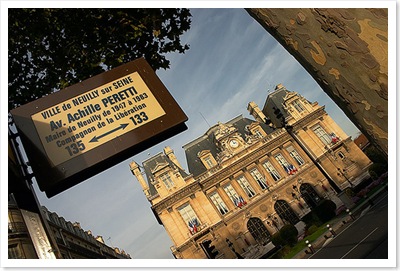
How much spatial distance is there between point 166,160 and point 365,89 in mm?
31012

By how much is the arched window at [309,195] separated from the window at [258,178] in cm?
407

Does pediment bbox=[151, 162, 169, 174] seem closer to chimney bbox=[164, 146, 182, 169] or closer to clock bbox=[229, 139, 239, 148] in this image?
chimney bbox=[164, 146, 182, 169]

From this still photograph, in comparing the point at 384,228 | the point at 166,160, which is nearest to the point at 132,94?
the point at 384,228

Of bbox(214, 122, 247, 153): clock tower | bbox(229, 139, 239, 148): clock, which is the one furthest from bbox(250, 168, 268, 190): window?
bbox(229, 139, 239, 148): clock

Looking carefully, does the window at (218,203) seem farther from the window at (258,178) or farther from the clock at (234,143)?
the clock at (234,143)

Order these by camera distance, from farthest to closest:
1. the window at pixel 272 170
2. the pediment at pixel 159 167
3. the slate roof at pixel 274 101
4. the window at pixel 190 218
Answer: the slate roof at pixel 274 101, the window at pixel 272 170, the pediment at pixel 159 167, the window at pixel 190 218

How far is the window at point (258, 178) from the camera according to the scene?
29833 millimetres

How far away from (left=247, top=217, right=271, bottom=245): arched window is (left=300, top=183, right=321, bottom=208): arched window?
5758 millimetres

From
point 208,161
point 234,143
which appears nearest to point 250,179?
point 234,143

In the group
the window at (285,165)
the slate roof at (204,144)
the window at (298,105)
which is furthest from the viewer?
the window at (298,105)

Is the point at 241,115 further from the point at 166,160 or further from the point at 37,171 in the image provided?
the point at 37,171

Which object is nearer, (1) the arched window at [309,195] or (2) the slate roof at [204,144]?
(1) the arched window at [309,195]

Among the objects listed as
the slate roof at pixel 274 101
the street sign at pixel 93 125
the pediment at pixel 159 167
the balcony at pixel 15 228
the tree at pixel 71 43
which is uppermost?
the slate roof at pixel 274 101

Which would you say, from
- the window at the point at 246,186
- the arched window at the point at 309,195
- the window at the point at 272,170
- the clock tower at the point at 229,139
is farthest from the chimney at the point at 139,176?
the arched window at the point at 309,195
